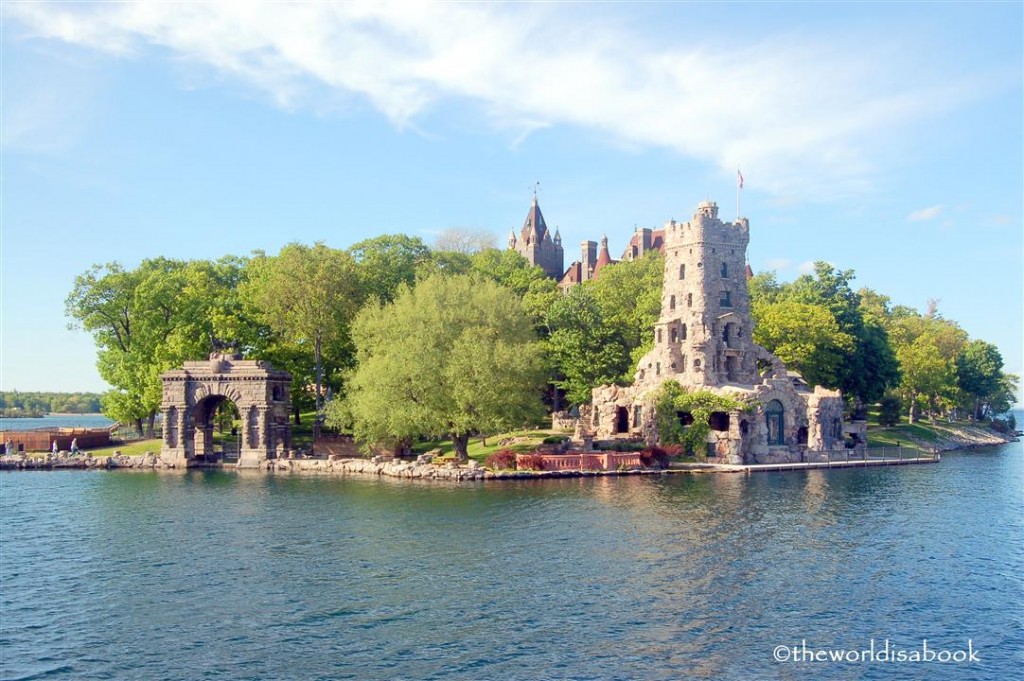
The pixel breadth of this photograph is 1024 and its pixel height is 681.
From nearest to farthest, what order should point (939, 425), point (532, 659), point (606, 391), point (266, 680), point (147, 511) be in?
point (266, 680) < point (532, 659) < point (147, 511) < point (606, 391) < point (939, 425)

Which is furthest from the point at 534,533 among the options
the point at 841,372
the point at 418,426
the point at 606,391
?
the point at 841,372

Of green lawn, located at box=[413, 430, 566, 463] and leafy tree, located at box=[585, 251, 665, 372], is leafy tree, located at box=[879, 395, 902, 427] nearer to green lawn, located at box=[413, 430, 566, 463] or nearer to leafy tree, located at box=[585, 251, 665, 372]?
leafy tree, located at box=[585, 251, 665, 372]

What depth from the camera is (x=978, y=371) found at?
12281 centimetres

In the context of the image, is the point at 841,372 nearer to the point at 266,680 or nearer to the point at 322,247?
the point at 322,247

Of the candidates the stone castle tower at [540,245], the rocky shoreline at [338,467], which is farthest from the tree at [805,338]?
the stone castle tower at [540,245]

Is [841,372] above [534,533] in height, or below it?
above

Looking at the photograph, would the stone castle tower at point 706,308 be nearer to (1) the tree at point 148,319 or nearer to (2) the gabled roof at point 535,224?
(1) the tree at point 148,319

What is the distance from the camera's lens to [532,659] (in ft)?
82.5

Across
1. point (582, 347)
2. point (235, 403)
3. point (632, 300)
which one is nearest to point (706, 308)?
point (582, 347)

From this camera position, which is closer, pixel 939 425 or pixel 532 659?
pixel 532 659

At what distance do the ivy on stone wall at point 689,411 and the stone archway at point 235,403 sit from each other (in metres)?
31.1

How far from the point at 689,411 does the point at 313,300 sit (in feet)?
112

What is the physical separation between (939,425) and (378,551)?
97744 millimetres

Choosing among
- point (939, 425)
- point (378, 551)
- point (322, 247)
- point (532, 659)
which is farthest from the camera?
point (939, 425)
